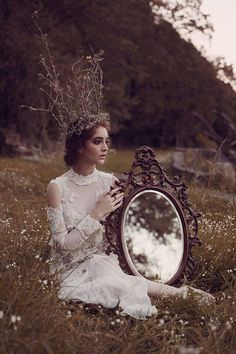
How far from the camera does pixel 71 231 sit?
500cm

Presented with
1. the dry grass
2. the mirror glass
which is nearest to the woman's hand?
the mirror glass

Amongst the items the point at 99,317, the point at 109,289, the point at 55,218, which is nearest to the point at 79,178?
the point at 55,218

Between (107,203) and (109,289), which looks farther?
(107,203)

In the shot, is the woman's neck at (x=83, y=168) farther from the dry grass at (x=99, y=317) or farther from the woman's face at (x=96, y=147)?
the dry grass at (x=99, y=317)

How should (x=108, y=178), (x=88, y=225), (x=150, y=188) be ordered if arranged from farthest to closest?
(x=108, y=178) → (x=150, y=188) → (x=88, y=225)

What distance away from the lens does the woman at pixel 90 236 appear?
188 inches

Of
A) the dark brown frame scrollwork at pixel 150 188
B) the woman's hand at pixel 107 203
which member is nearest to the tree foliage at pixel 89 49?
the dark brown frame scrollwork at pixel 150 188

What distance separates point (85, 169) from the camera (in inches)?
211

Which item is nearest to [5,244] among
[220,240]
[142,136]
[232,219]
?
[220,240]

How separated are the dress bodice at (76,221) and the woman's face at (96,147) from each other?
244 mm

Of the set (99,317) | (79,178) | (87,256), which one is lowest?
(99,317)

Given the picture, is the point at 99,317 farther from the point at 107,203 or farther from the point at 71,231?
the point at 107,203

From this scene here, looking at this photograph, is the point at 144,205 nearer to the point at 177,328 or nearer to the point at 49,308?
the point at 177,328

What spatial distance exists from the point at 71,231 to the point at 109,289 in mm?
588
